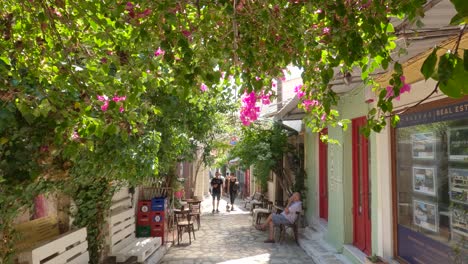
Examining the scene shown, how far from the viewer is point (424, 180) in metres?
5.14

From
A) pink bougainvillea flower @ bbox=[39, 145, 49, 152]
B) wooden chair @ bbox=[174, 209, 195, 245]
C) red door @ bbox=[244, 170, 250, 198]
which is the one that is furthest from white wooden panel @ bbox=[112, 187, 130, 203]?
red door @ bbox=[244, 170, 250, 198]

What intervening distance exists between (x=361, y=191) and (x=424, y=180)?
106 inches

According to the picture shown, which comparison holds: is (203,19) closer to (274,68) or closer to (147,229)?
(274,68)

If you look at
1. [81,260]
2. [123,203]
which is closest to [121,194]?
[123,203]

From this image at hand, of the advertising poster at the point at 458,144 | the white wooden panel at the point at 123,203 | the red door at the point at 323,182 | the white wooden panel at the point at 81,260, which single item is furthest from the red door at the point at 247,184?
the advertising poster at the point at 458,144

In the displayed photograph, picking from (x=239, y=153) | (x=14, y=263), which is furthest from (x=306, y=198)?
(x=14, y=263)

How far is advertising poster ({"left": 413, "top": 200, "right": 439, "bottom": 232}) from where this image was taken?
16.0 feet

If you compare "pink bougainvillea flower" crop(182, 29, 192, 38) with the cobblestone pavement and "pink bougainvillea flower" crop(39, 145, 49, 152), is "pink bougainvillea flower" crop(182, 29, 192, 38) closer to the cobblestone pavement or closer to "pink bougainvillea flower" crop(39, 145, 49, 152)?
"pink bougainvillea flower" crop(39, 145, 49, 152)

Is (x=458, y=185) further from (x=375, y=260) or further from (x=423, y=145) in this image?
(x=375, y=260)

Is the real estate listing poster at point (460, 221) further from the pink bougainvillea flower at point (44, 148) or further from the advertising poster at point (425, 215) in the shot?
the pink bougainvillea flower at point (44, 148)

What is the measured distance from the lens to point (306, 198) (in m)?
12.1

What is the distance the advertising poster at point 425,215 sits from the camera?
4.88 m

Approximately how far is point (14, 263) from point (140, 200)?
571 centimetres

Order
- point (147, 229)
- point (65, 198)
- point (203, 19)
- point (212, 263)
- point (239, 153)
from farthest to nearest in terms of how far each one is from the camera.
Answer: point (239, 153) < point (147, 229) < point (212, 263) < point (65, 198) < point (203, 19)
